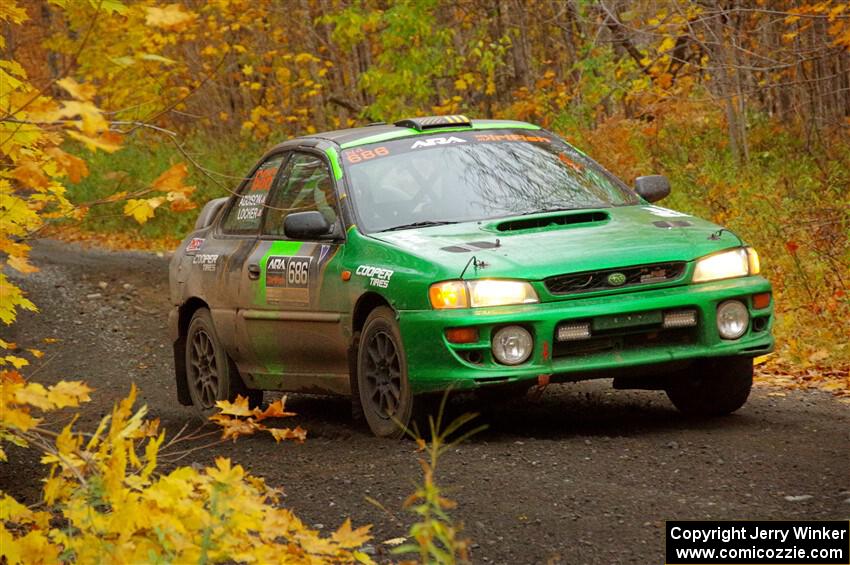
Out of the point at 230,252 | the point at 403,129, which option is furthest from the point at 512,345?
the point at 230,252

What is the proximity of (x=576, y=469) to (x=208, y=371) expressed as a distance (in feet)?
12.5

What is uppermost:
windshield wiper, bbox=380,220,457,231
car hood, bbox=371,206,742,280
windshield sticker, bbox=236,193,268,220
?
windshield sticker, bbox=236,193,268,220

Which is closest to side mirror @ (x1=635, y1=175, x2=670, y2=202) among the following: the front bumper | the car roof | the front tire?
the car roof

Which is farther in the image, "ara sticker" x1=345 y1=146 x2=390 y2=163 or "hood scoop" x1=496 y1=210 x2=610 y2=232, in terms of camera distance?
"ara sticker" x1=345 y1=146 x2=390 y2=163

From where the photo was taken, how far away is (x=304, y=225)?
7.89 meters

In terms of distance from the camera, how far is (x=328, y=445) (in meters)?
7.57

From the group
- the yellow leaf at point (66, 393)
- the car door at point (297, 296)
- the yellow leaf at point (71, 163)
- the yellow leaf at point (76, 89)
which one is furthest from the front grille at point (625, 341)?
the yellow leaf at point (76, 89)

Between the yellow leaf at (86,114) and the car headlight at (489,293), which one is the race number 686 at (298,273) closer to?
the car headlight at (489,293)

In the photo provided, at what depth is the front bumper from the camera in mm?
6789

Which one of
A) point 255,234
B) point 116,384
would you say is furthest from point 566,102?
point 255,234

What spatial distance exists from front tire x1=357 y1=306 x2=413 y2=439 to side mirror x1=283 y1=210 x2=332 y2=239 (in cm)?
72

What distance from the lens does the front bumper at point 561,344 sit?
22.3 feet

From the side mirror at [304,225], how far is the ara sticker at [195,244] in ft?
6.41

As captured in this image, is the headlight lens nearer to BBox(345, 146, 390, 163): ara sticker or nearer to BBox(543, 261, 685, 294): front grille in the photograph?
BBox(543, 261, 685, 294): front grille
